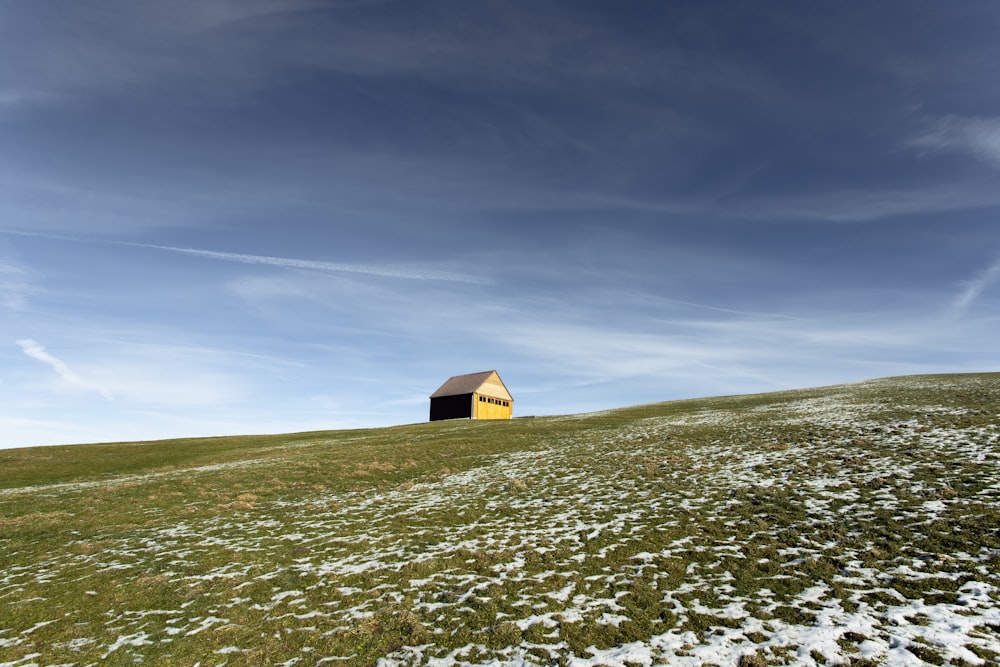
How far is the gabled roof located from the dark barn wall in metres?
0.76

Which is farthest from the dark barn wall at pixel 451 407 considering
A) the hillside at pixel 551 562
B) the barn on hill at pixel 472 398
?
the hillside at pixel 551 562

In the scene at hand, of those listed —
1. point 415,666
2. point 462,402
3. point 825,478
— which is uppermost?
point 462,402

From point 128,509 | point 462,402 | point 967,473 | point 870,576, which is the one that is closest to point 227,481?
point 128,509

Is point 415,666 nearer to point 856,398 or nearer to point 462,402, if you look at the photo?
point 856,398

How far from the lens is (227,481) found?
29.7 metres

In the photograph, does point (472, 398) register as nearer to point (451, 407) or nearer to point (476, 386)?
point (476, 386)

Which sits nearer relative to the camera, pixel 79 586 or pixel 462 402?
pixel 79 586

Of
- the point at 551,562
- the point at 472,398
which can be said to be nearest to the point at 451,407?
the point at 472,398

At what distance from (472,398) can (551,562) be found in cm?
6806

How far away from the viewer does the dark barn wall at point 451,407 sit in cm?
8194

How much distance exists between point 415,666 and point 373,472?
2191cm

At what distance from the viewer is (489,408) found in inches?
3366

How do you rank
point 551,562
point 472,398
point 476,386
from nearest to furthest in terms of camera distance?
point 551,562 → point 472,398 → point 476,386

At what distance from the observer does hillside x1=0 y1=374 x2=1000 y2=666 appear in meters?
9.77
